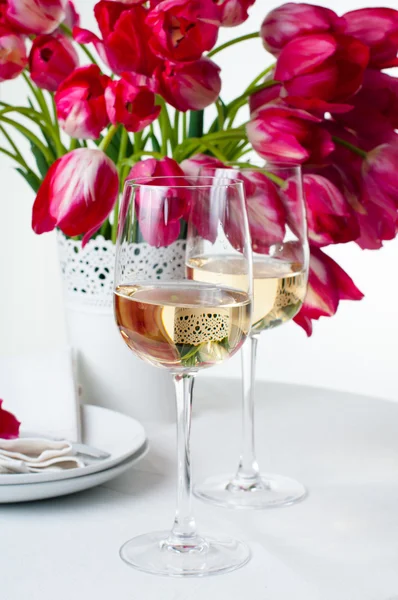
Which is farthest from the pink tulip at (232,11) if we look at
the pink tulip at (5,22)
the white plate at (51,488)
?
the white plate at (51,488)

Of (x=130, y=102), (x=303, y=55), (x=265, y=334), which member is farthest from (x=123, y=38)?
(x=265, y=334)

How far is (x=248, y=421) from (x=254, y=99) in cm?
33

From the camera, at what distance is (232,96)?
3436 mm

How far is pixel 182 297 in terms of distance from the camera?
73 cm

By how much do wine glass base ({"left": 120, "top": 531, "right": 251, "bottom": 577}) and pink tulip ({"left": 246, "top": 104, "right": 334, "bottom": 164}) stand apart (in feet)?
1.20

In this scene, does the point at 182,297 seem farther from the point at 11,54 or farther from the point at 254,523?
the point at 11,54

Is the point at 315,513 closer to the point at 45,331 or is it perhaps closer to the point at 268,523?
the point at 268,523

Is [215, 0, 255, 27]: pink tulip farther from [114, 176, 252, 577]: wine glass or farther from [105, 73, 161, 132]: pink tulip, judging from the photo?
[114, 176, 252, 577]: wine glass

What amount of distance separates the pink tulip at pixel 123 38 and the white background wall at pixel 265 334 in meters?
2.39

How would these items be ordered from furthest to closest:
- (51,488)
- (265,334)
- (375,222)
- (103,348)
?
(265,334) → (103,348) → (375,222) → (51,488)

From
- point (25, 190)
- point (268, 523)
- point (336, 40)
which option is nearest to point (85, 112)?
point (336, 40)

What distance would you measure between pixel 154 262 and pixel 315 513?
1.02ft

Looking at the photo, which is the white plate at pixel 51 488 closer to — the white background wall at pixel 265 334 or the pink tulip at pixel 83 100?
the pink tulip at pixel 83 100

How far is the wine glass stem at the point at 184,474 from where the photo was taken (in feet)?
2.48
